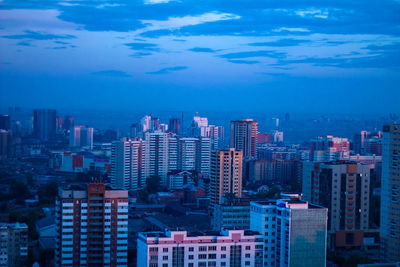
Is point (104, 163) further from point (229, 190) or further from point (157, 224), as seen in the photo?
point (157, 224)

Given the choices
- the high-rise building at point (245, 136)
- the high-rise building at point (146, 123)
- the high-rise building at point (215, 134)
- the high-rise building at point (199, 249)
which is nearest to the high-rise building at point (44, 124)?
the high-rise building at point (146, 123)

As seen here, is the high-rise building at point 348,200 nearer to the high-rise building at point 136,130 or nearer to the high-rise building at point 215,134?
the high-rise building at point 136,130

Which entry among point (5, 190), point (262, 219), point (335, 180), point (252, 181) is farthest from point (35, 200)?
point (262, 219)

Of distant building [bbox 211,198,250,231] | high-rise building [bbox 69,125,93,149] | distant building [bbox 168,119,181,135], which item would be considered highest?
distant building [bbox 168,119,181,135]

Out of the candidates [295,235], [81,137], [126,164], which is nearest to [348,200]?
[295,235]

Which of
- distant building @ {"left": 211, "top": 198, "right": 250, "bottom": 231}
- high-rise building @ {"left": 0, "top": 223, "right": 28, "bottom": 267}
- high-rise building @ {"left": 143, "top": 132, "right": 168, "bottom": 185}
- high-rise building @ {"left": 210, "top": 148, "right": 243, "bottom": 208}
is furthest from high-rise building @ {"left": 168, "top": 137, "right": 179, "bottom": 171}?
high-rise building @ {"left": 0, "top": 223, "right": 28, "bottom": 267}

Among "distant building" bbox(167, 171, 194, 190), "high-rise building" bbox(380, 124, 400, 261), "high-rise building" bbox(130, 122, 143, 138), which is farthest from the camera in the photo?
"high-rise building" bbox(130, 122, 143, 138)

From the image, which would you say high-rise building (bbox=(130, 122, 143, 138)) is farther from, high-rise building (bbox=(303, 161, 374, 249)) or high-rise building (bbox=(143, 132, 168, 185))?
high-rise building (bbox=(303, 161, 374, 249))

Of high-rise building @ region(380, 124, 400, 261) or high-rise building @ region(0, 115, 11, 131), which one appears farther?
high-rise building @ region(0, 115, 11, 131)
